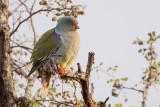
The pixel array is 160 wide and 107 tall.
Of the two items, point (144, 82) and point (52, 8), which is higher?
point (52, 8)

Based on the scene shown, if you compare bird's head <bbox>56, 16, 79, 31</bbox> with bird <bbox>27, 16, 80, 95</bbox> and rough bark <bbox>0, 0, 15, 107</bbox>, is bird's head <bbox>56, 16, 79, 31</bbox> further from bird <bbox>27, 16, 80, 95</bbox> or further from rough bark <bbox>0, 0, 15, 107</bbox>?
rough bark <bbox>0, 0, 15, 107</bbox>

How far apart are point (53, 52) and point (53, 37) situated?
231 mm

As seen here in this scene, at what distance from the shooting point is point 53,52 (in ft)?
25.4

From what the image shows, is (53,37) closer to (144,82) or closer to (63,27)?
(63,27)

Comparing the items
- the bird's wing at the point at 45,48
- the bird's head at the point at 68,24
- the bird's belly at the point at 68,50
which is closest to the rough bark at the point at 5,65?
the bird's wing at the point at 45,48

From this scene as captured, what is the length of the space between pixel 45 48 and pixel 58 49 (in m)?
0.25

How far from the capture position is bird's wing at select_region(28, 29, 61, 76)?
7.71 metres

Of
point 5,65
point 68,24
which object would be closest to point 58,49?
point 68,24

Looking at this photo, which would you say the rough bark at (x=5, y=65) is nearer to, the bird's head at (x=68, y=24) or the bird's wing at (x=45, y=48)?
the bird's wing at (x=45, y=48)

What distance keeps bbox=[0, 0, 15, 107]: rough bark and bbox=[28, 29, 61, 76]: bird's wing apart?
43 centimetres

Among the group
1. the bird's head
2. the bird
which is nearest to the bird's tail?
the bird

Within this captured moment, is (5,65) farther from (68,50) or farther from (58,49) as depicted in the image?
(68,50)

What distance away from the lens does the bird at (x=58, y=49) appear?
7609 mm

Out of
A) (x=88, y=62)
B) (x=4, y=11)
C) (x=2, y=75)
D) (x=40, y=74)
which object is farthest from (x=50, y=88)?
(x=88, y=62)
